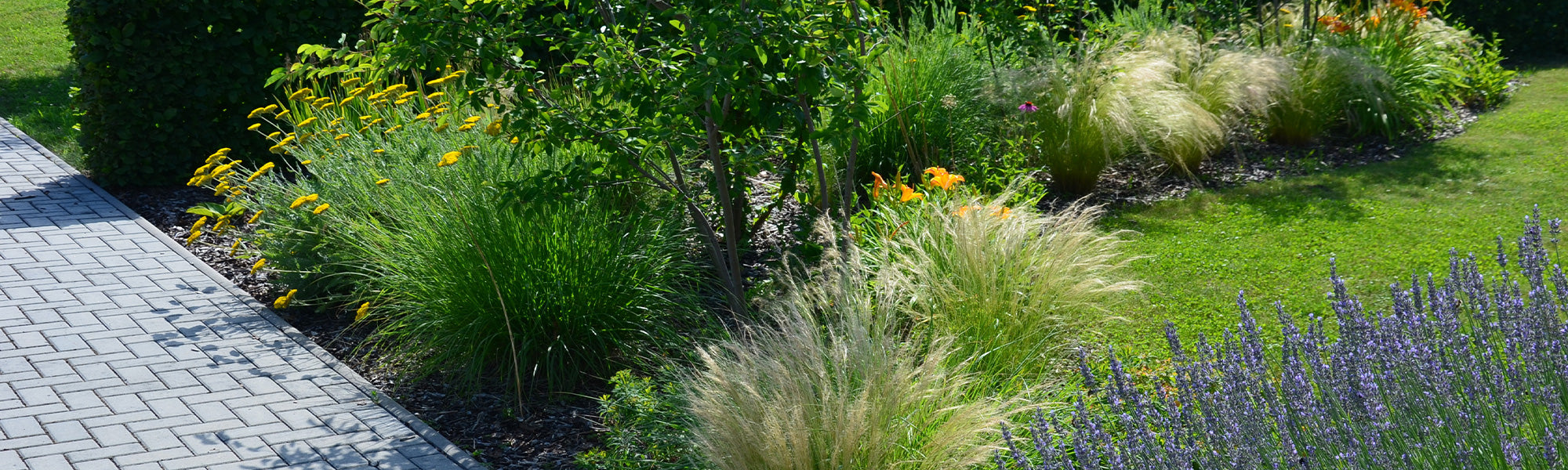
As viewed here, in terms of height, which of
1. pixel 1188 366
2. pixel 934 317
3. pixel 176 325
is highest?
pixel 1188 366

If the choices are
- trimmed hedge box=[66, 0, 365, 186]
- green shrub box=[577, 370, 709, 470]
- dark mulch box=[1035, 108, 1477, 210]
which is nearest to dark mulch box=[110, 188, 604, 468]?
green shrub box=[577, 370, 709, 470]

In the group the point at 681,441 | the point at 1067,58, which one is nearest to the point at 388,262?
the point at 681,441

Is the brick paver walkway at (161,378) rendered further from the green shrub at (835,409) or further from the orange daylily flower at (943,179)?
the orange daylily flower at (943,179)

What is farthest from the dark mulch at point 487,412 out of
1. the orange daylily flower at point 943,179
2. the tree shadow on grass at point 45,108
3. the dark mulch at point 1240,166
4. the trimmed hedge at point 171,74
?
the tree shadow on grass at point 45,108

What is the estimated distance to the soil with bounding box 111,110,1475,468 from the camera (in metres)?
4.08

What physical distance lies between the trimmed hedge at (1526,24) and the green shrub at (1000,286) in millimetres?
8185

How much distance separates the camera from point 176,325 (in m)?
5.15

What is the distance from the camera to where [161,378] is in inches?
178

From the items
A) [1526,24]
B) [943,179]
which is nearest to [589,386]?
[943,179]

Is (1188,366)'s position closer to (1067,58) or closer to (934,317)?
(934,317)

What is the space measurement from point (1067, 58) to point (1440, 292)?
17.0ft

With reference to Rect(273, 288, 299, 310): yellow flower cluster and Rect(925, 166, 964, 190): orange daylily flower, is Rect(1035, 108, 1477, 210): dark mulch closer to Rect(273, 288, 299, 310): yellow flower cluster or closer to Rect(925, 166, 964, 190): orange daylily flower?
Rect(925, 166, 964, 190): orange daylily flower

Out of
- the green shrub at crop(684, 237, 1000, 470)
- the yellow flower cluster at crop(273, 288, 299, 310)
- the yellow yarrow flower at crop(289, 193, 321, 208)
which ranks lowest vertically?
the yellow flower cluster at crop(273, 288, 299, 310)

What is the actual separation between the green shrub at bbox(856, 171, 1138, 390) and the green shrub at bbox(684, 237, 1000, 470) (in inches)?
20.2
